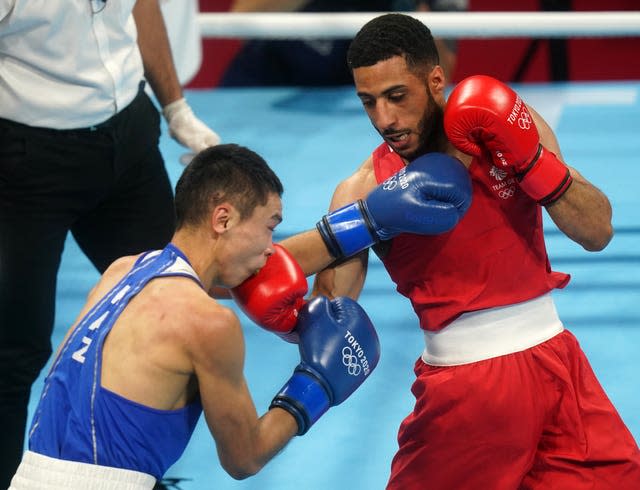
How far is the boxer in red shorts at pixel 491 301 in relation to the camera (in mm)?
2299

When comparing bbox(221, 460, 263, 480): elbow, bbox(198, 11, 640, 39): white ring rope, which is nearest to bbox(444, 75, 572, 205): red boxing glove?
bbox(221, 460, 263, 480): elbow

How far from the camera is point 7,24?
2641mm

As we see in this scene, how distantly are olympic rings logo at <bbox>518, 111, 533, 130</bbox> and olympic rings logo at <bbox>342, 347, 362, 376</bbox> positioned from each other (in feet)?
1.92

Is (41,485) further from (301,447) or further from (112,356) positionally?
(301,447)

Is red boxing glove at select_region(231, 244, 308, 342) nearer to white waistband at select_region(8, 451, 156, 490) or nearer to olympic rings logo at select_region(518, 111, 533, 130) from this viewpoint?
white waistband at select_region(8, 451, 156, 490)

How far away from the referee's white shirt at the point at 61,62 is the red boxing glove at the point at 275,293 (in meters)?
0.70

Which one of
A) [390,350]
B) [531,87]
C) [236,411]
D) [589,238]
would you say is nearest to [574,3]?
[531,87]

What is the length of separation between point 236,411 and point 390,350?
200 cm

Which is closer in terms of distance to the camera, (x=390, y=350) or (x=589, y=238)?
(x=589, y=238)

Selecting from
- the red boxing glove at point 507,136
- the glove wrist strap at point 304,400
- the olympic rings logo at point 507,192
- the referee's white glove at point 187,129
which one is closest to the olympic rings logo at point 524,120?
the red boxing glove at point 507,136

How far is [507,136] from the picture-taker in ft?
7.50

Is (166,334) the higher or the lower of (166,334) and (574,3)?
the higher

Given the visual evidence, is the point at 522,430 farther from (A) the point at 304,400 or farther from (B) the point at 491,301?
A: (A) the point at 304,400

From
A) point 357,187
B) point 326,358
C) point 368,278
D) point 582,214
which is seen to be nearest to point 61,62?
point 357,187
